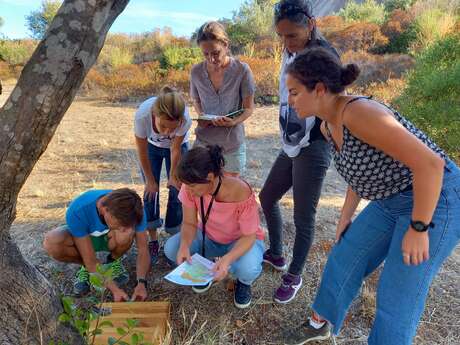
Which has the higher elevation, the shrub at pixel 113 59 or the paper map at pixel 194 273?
the paper map at pixel 194 273

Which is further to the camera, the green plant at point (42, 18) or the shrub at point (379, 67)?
the green plant at point (42, 18)

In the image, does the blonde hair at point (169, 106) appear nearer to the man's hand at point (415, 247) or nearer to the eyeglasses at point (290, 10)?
the eyeglasses at point (290, 10)

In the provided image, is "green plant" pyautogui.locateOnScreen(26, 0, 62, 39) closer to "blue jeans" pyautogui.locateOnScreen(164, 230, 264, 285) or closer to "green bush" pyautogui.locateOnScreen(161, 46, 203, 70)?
"green bush" pyautogui.locateOnScreen(161, 46, 203, 70)

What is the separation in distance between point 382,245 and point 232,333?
99 cm

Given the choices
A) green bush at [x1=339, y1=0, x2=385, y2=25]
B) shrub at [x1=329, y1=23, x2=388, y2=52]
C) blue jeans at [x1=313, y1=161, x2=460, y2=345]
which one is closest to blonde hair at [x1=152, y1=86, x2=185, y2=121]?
blue jeans at [x1=313, y1=161, x2=460, y2=345]

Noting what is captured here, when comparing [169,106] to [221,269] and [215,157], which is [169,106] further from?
[221,269]

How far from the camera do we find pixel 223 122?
2621mm

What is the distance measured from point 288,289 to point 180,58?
11.2 m

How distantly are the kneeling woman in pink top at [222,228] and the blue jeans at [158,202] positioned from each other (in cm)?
48

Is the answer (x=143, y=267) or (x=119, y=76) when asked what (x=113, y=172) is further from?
(x=119, y=76)

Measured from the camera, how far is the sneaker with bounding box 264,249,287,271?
2803mm

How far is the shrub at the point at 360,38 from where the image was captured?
514 inches

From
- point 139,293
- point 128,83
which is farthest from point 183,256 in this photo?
point 128,83

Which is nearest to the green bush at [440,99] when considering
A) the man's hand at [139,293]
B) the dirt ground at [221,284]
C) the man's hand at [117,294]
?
the dirt ground at [221,284]
